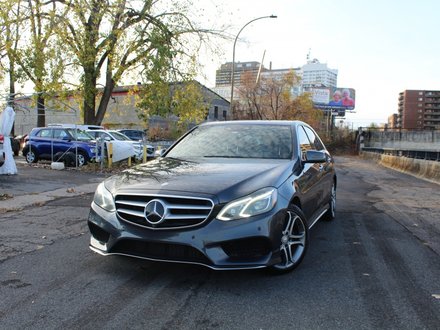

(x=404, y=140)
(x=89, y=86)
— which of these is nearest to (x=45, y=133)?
(x=89, y=86)

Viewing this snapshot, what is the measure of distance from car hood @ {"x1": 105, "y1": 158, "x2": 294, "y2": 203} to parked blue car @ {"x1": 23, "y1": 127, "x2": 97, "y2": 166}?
12036 mm

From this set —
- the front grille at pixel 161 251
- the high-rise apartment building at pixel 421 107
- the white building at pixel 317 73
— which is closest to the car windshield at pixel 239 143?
the front grille at pixel 161 251

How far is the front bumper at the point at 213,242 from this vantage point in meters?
3.75

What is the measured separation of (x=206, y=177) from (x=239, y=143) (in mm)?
1337

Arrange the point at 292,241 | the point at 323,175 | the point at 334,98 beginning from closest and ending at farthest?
the point at 292,241, the point at 323,175, the point at 334,98

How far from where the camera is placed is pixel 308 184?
5250 millimetres

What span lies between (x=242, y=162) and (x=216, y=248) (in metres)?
1.34

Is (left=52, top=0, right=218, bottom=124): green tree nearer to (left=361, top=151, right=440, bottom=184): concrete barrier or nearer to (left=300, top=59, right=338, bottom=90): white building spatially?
(left=361, top=151, right=440, bottom=184): concrete barrier

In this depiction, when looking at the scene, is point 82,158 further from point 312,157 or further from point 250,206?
point 250,206

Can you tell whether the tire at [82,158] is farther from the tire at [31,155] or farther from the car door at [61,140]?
the tire at [31,155]

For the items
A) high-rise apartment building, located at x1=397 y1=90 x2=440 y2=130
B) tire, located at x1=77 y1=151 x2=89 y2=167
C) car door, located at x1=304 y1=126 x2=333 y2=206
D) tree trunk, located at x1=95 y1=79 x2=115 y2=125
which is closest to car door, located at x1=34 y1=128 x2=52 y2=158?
tire, located at x1=77 y1=151 x2=89 y2=167

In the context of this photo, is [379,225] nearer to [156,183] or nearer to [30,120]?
[156,183]

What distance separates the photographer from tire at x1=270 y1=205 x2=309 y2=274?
13.8ft

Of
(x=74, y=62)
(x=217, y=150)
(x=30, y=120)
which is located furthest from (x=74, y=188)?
(x=30, y=120)
